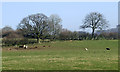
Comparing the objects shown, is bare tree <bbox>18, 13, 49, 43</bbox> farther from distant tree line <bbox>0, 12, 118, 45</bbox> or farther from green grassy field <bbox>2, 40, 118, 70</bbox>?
green grassy field <bbox>2, 40, 118, 70</bbox>

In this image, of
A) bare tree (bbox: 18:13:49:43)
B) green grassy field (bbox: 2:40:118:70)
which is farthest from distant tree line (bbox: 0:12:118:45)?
green grassy field (bbox: 2:40:118:70)

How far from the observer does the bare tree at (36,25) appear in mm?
59219

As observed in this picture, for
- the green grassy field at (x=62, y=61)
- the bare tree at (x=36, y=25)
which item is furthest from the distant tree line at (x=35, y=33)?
the green grassy field at (x=62, y=61)

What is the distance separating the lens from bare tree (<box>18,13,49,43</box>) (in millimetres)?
59219

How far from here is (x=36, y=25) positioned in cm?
5994

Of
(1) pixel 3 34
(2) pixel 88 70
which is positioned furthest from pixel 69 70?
(1) pixel 3 34

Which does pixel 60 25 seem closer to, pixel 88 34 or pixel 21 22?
pixel 88 34

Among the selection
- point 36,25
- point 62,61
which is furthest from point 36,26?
point 62,61

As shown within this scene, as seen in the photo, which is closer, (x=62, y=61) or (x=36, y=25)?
(x=62, y=61)

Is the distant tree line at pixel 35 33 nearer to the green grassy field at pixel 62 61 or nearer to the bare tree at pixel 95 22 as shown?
the bare tree at pixel 95 22

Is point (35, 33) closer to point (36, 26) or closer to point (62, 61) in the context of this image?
point (36, 26)

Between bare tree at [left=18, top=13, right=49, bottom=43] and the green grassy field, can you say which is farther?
bare tree at [left=18, top=13, right=49, bottom=43]

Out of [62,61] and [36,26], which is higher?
[36,26]

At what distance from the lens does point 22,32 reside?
5956 centimetres
